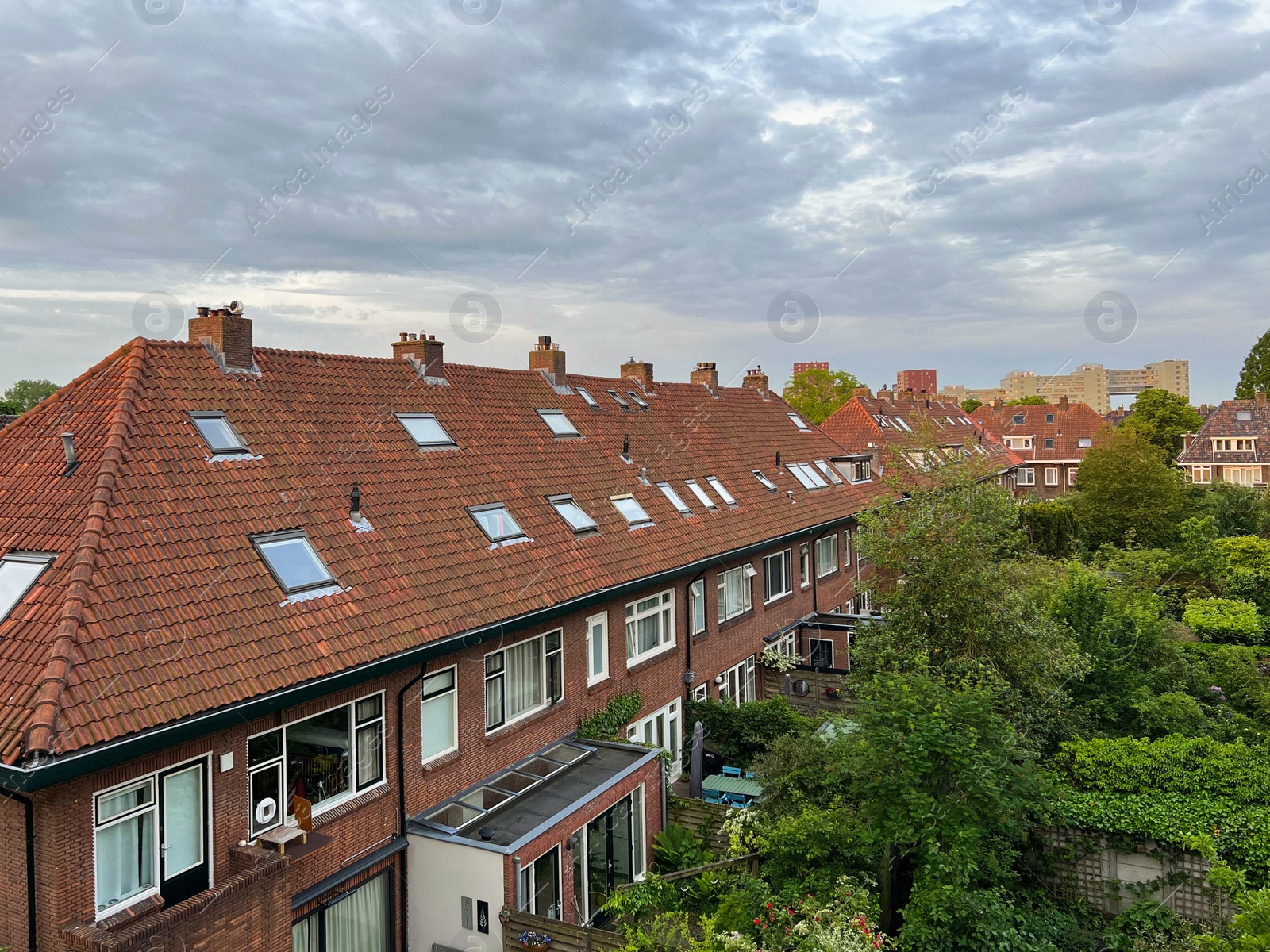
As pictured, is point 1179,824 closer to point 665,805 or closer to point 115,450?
point 665,805

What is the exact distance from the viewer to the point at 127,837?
24.4ft

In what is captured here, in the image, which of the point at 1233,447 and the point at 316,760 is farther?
the point at 1233,447

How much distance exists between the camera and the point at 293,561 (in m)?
9.89

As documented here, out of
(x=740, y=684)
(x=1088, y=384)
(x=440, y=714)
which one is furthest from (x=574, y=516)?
(x=1088, y=384)

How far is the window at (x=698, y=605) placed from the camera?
17.3 m

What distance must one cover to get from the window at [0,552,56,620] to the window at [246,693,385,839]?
253cm

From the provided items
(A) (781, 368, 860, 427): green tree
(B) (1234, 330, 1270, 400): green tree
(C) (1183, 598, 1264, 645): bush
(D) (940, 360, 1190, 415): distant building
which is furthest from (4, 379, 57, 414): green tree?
(D) (940, 360, 1190, 415): distant building

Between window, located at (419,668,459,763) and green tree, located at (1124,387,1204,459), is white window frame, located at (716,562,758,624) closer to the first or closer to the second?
window, located at (419,668,459,763)

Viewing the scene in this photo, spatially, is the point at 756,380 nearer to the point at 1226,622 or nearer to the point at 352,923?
the point at 1226,622

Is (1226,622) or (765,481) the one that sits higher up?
(765,481)

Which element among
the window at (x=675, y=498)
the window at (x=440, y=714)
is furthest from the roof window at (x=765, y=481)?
the window at (x=440, y=714)

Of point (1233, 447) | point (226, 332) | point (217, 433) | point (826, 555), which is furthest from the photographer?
point (1233, 447)

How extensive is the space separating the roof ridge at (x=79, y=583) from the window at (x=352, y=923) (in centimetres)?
332

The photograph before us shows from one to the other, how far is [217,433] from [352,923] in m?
6.11
